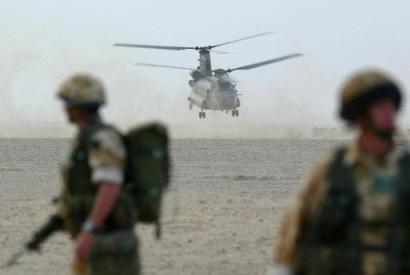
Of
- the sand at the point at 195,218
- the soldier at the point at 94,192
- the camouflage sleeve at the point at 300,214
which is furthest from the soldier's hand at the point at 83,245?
the sand at the point at 195,218

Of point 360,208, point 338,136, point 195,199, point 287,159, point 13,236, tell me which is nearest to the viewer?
point 360,208

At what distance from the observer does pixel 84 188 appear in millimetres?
7043

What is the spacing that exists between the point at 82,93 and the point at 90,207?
64 cm

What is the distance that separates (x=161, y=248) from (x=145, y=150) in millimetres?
8238

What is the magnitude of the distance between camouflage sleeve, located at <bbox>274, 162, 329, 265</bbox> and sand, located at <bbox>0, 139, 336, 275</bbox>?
745 centimetres

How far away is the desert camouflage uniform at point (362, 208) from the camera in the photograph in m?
5.31

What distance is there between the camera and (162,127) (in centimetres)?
710

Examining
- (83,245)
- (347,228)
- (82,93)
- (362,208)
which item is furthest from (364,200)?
(82,93)

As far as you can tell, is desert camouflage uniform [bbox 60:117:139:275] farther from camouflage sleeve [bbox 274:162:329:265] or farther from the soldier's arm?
camouflage sleeve [bbox 274:162:329:265]

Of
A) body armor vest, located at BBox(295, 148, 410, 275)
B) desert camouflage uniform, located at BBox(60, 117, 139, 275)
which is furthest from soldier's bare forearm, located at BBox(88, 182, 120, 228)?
body armor vest, located at BBox(295, 148, 410, 275)

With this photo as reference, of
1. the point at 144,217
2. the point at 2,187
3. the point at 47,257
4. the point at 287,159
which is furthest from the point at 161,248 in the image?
the point at 287,159

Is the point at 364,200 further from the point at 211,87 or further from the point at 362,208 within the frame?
the point at 211,87

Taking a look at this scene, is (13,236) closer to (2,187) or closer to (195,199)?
(195,199)

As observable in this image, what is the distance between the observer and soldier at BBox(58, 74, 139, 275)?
22.2ft
